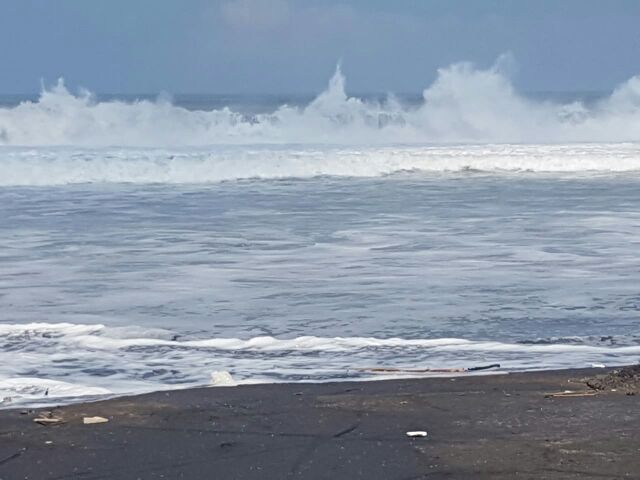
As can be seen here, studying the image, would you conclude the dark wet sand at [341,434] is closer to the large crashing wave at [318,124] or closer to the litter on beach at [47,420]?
the litter on beach at [47,420]

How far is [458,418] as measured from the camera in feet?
18.5

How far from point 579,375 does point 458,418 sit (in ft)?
4.13

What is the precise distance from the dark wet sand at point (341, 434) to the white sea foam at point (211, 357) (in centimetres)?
54

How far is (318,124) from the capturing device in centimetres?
4122

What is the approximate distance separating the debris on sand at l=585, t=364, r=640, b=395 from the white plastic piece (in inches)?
74.6

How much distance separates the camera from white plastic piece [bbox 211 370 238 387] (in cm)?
660

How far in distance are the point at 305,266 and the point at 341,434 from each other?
6.13 meters

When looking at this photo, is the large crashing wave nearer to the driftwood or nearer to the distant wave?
the distant wave

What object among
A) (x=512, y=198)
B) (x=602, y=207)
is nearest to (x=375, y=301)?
(x=602, y=207)

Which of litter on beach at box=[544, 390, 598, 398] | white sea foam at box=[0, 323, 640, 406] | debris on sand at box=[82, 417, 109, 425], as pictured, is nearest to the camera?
debris on sand at box=[82, 417, 109, 425]

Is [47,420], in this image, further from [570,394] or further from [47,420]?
[570,394]

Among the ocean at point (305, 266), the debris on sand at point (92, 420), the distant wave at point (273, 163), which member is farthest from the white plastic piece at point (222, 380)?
the distant wave at point (273, 163)

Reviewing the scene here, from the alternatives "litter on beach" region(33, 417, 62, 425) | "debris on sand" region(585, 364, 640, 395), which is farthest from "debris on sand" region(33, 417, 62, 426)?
"debris on sand" region(585, 364, 640, 395)

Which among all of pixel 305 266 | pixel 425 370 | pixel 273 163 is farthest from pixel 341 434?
pixel 273 163
